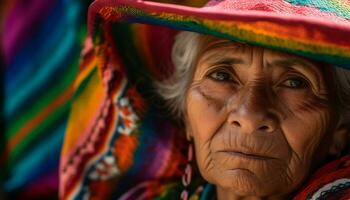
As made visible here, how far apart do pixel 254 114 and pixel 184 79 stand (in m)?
0.41

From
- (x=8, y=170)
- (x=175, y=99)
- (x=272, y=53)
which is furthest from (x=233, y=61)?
(x=8, y=170)

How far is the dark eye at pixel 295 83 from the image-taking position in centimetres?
160

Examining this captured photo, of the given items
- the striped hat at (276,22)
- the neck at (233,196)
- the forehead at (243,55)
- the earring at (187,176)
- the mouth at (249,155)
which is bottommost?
the earring at (187,176)

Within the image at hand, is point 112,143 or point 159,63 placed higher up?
point 159,63

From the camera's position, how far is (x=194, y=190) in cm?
194

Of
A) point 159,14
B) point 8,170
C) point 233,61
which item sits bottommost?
point 8,170

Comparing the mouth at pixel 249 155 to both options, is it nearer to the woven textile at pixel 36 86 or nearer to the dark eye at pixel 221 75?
the dark eye at pixel 221 75

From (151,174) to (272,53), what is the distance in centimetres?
72

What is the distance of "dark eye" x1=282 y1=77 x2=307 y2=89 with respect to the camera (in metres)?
1.60

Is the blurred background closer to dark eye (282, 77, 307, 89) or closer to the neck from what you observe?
the neck

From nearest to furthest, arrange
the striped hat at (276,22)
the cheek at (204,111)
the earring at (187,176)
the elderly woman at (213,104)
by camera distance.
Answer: the striped hat at (276,22), the elderly woman at (213,104), the cheek at (204,111), the earring at (187,176)

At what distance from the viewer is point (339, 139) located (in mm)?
1714

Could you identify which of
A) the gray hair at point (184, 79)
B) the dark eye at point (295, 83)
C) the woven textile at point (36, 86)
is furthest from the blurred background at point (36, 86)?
the dark eye at point (295, 83)

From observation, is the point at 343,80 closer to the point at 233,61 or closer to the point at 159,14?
the point at 233,61
